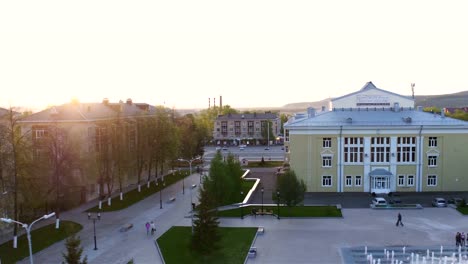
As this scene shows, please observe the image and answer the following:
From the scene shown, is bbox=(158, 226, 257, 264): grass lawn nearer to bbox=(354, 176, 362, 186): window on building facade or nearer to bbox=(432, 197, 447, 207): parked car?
bbox=(432, 197, 447, 207): parked car

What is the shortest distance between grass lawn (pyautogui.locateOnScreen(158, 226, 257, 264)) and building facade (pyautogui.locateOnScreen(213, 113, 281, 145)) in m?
80.5

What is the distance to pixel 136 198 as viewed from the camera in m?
49.5

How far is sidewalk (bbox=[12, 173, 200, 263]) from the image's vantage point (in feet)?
97.5

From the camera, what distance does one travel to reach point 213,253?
2911 centimetres

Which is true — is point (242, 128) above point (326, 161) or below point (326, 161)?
above

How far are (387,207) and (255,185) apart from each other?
1660cm

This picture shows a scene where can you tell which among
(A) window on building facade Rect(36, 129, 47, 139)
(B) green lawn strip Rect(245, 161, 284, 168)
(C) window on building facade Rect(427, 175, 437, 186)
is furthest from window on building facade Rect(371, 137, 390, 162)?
(A) window on building facade Rect(36, 129, 47, 139)

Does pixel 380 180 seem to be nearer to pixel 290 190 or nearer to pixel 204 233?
pixel 290 190

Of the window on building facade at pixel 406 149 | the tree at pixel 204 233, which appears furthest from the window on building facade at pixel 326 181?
the tree at pixel 204 233

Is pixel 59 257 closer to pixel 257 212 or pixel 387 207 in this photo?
pixel 257 212

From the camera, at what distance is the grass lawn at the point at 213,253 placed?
28.4 m

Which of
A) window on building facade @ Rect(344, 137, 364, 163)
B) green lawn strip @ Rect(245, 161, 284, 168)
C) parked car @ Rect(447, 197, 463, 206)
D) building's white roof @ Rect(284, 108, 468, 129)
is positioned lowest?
parked car @ Rect(447, 197, 463, 206)

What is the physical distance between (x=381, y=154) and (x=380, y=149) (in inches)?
21.9

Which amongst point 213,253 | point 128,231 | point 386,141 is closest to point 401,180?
point 386,141
